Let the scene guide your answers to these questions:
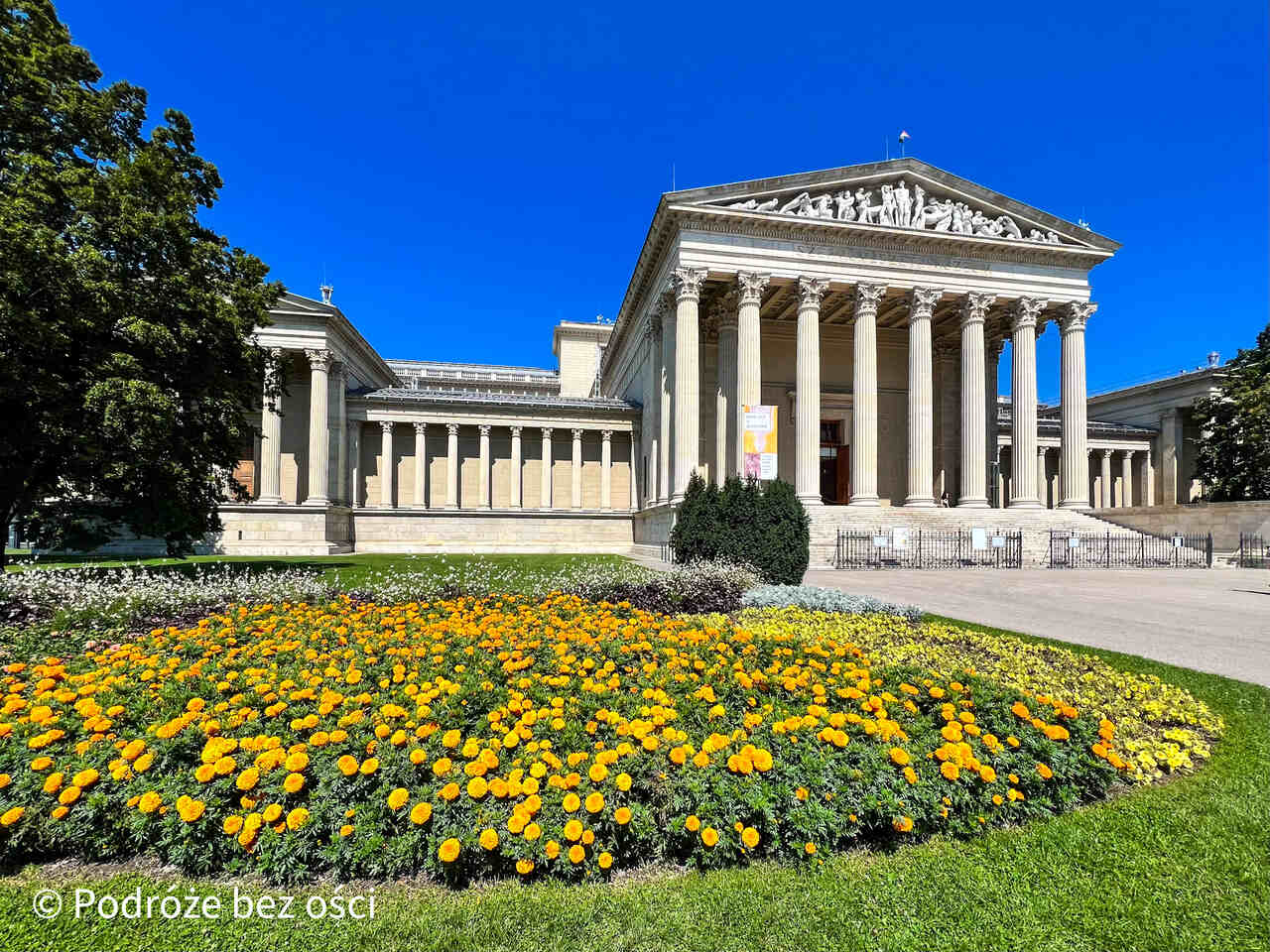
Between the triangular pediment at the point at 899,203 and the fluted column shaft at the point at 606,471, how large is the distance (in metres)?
16.5

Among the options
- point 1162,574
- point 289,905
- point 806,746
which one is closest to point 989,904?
point 806,746

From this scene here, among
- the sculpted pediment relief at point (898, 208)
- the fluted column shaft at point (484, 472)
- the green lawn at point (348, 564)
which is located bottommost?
the green lawn at point (348, 564)

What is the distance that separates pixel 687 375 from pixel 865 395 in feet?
30.4

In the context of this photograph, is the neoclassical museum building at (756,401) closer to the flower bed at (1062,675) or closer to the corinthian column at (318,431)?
the corinthian column at (318,431)

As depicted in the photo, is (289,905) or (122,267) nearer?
(289,905)

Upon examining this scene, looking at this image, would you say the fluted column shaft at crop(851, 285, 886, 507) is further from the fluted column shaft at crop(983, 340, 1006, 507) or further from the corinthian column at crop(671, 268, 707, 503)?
the fluted column shaft at crop(983, 340, 1006, 507)

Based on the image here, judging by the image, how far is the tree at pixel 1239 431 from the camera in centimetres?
3472

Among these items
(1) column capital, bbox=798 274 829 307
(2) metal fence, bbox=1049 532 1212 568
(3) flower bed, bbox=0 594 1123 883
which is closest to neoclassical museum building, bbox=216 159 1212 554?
(1) column capital, bbox=798 274 829 307

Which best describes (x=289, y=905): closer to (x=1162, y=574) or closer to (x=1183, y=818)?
(x=1183, y=818)

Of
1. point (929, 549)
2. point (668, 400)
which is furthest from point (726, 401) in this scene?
point (929, 549)

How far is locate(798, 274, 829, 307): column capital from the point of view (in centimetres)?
2869

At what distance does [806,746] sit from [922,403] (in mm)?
29889

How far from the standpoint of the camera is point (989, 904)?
2938mm

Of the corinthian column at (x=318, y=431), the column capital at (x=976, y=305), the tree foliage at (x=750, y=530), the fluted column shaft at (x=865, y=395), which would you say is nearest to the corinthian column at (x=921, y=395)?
the column capital at (x=976, y=305)
